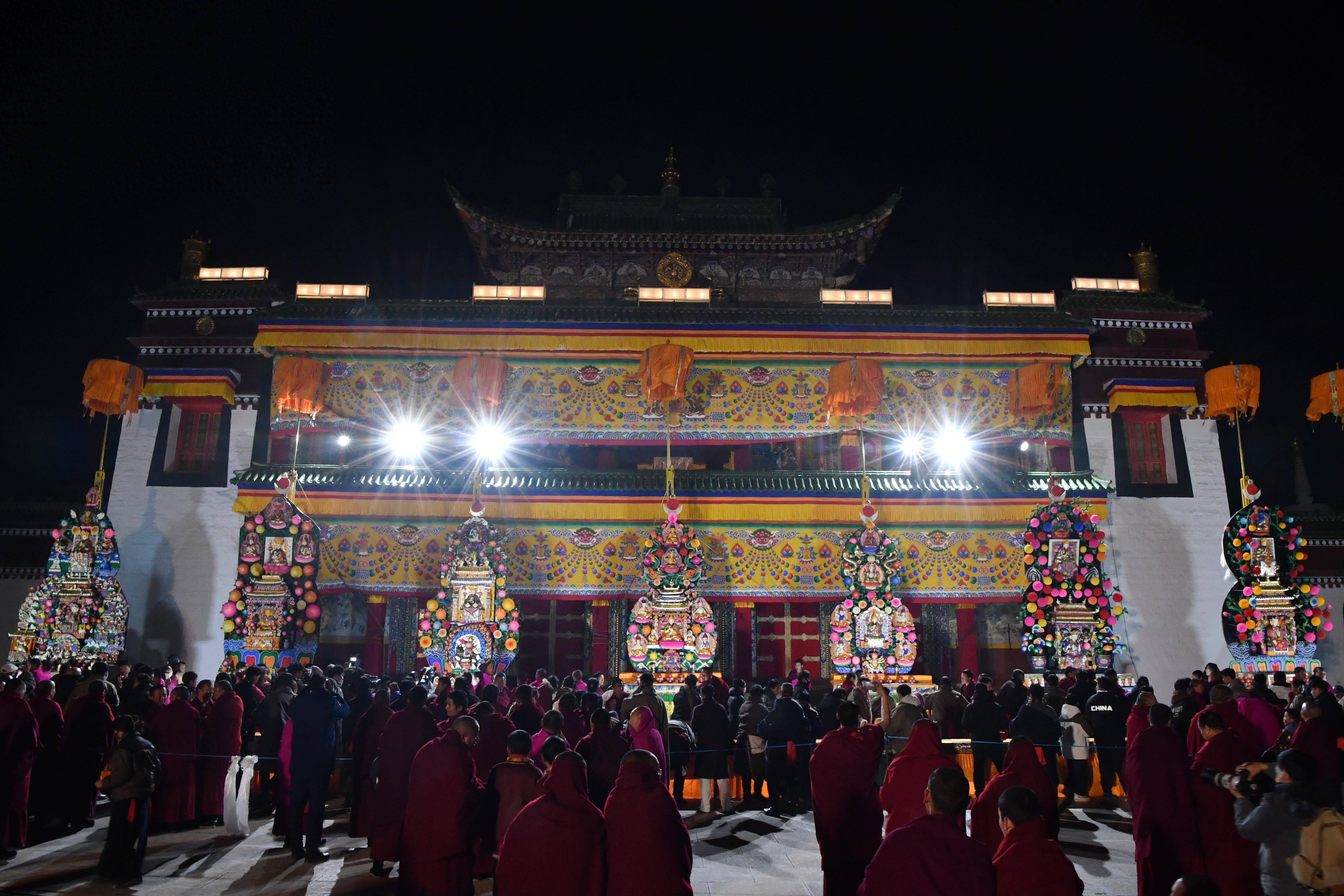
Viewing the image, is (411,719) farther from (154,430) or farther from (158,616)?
(154,430)

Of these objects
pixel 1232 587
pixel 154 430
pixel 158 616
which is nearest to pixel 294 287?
pixel 154 430

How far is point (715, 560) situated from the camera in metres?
16.5

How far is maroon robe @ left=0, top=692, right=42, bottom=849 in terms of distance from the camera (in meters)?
7.38

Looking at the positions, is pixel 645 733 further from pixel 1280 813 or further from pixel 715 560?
pixel 715 560

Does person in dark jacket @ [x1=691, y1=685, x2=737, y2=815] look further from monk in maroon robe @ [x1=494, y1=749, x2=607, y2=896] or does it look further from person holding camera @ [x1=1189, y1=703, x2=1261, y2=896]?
monk in maroon robe @ [x1=494, y1=749, x2=607, y2=896]

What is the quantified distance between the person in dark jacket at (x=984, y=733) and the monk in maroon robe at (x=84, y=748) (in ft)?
28.1

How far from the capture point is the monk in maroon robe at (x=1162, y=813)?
5.66 meters

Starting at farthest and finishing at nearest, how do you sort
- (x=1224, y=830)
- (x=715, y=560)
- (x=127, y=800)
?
1. (x=715, y=560)
2. (x=127, y=800)
3. (x=1224, y=830)

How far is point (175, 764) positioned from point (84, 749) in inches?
31.1

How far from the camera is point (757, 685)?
410 inches

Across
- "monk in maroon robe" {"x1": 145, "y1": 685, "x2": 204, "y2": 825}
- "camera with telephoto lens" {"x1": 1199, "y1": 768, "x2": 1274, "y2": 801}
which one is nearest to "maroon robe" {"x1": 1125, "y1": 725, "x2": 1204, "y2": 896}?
"camera with telephoto lens" {"x1": 1199, "y1": 768, "x2": 1274, "y2": 801}

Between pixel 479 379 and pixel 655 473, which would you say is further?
pixel 479 379

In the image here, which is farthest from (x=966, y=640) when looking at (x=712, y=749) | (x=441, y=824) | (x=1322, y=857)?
(x=441, y=824)

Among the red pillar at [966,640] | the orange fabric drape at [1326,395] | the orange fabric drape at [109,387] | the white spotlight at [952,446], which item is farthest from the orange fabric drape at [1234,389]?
the orange fabric drape at [109,387]
